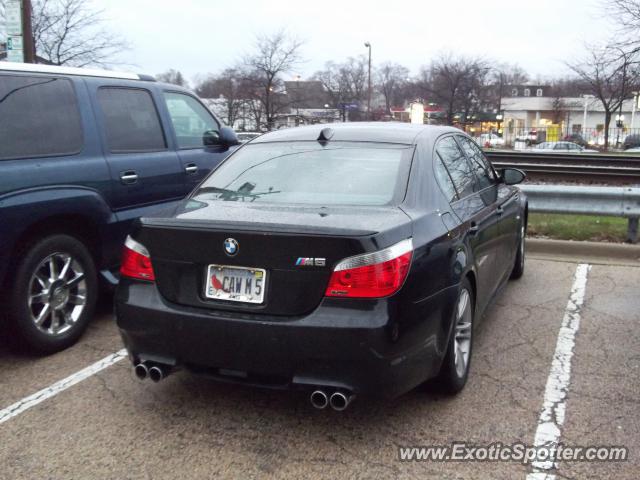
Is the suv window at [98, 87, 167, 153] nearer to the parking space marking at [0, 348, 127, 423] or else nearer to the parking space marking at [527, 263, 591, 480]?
the parking space marking at [0, 348, 127, 423]

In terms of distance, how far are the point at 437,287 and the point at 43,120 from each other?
298 cm

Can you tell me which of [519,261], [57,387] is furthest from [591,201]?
[57,387]

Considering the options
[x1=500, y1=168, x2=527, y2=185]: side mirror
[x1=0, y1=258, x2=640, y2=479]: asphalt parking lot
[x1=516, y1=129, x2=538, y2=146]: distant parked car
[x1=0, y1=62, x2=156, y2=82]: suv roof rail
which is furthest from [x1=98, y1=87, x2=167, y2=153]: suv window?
[x1=516, y1=129, x2=538, y2=146]: distant parked car

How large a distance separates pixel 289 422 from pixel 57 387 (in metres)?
1.53

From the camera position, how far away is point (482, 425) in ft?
10.9

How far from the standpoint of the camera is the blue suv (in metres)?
4.04

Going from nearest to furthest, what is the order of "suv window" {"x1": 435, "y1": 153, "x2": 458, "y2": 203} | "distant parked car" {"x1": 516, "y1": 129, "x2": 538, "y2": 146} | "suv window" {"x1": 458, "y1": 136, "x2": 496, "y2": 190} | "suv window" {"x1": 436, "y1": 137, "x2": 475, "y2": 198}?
1. "suv window" {"x1": 435, "y1": 153, "x2": 458, "y2": 203}
2. "suv window" {"x1": 436, "y1": 137, "x2": 475, "y2": 198}
3. "suv window" {"x1": 458, "y1": 136, "x2": 496, "y2": 190}
4. "distant parked car" {"x1": 516, "y1": 129, "x2": 538, "y2": 146}

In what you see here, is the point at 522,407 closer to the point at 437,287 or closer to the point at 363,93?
the point at 437,287

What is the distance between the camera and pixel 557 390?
12.3 feet

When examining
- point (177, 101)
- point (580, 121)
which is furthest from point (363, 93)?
point (177, 101)

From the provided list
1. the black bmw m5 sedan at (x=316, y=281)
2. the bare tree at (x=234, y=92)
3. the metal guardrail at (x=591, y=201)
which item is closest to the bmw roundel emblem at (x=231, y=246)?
the black bmw m5 sedan at (x=316, y=281)

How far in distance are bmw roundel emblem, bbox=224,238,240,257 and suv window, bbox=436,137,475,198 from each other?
1694 mm

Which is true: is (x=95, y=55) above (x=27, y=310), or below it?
above

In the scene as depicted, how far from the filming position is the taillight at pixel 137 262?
3279 millimetres
